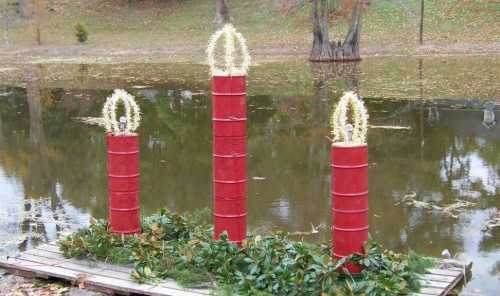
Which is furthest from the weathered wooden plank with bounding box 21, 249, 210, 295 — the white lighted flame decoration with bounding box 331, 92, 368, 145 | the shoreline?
the shoreline

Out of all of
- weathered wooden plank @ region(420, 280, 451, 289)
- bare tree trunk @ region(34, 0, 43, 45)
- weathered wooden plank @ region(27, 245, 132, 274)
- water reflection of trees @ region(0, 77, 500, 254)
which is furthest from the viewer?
bare tree trunk @ region(34, 0, 43, 45)

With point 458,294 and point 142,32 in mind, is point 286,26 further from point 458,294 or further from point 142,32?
point 458,294

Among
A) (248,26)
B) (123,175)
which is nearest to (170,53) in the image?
(248,26)

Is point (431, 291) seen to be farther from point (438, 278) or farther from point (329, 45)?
point (329, 45)

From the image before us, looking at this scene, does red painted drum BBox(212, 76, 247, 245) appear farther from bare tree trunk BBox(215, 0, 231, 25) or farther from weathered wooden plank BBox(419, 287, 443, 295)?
bare tree trunk BBox(215, 0, 231, 25)

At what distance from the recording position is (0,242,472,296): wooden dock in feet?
22.7

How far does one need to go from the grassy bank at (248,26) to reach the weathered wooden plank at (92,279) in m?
29.2

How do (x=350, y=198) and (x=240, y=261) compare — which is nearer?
(x=350, y=198)

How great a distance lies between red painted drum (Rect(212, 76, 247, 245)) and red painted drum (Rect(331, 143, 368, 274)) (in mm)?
1071

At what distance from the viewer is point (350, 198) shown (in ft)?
21.7

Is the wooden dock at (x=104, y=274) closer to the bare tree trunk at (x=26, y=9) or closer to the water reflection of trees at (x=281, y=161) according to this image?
the water reflection of trees at (x=281, y=161)

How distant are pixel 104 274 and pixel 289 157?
685cm

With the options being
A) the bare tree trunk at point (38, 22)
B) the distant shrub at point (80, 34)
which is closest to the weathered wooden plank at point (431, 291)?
the distant shrub at point (80, 34)

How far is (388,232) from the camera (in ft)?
30.3
